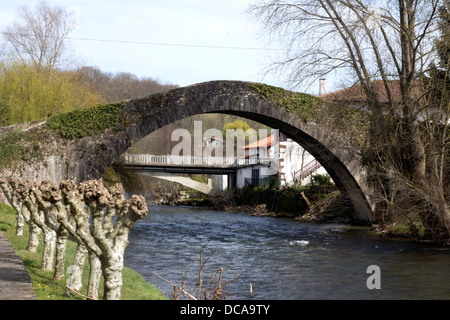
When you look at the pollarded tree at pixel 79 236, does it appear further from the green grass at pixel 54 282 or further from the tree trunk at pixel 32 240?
the tree trunk at pixel 32 240

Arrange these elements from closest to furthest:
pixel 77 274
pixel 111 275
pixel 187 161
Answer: pixel 111 275
pixel 77 274
pixel 187 161

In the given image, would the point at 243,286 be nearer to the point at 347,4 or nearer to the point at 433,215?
the point at 433,215

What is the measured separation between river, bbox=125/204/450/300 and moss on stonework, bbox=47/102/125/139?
3496 millimetres

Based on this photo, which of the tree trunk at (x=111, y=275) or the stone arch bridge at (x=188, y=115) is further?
the stone arch bridge at (x=188, y=115)

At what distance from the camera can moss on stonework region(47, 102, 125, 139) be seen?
16.3m

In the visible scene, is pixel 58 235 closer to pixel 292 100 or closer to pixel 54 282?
pixel 54 282

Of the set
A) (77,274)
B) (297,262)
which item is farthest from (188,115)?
(77,274)

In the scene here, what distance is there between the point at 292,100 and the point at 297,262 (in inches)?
336

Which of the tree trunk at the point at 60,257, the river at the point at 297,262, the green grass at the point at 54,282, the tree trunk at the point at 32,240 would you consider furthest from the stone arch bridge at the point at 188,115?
the tree trunk at the point at 60,257

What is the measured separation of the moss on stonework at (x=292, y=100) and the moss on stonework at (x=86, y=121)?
493 centimetres

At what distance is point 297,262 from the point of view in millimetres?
12523

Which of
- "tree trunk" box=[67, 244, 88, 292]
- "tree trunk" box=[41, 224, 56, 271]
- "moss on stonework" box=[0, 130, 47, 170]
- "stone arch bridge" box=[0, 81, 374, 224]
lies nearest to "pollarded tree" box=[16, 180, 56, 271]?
"tree trunk" box=[41, 224, 56, 271]

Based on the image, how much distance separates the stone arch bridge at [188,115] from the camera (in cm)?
1605

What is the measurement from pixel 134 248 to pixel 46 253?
22.3ft
